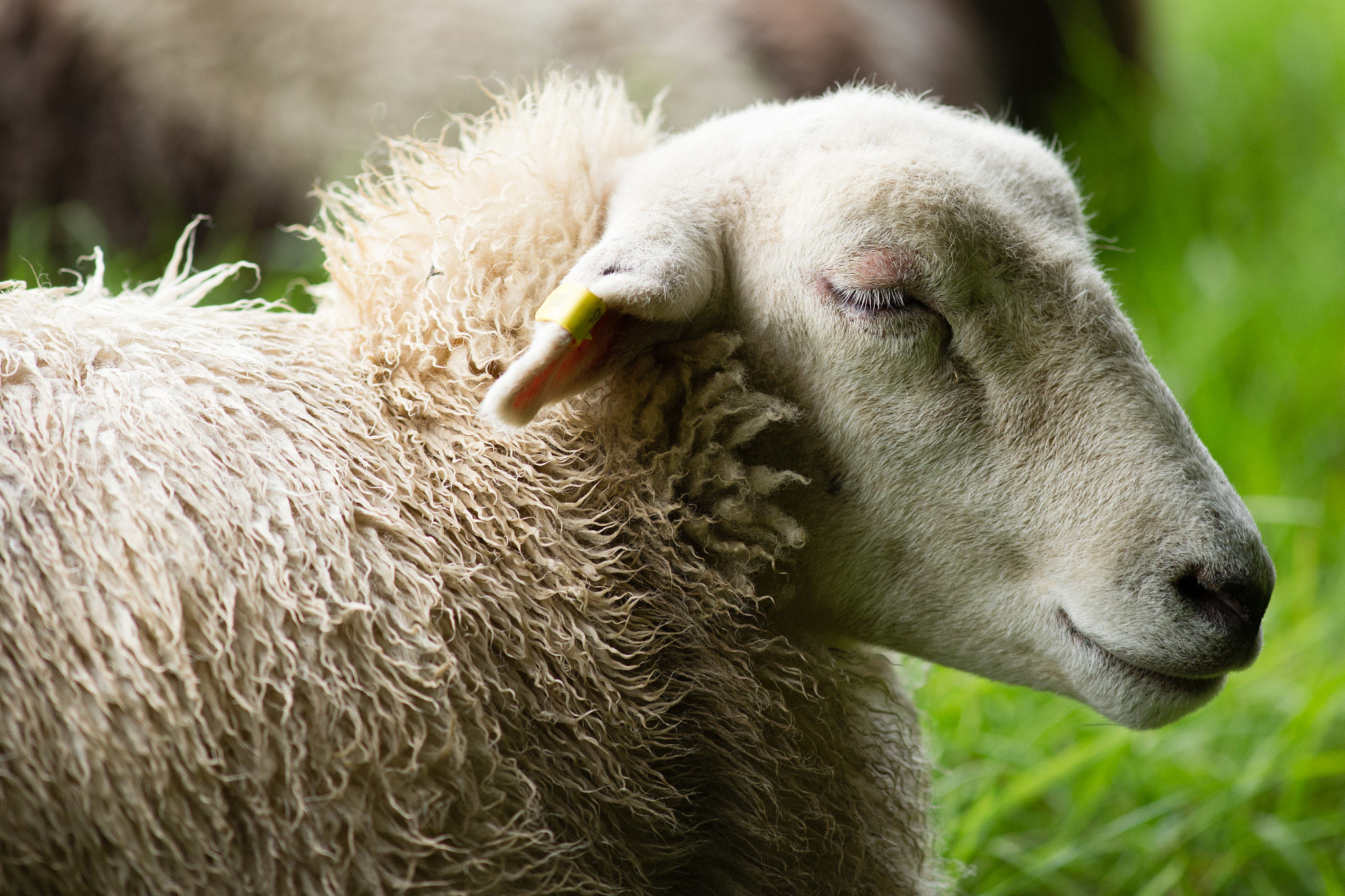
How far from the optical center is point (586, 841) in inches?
59.4

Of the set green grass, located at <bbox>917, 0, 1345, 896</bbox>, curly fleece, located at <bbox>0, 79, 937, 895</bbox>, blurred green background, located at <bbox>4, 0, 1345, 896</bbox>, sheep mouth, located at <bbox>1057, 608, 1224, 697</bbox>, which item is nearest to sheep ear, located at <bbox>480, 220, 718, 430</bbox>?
curly fleece, located at <bbox>0, 79, 937, 895</bbox>

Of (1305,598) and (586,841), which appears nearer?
(586,841)

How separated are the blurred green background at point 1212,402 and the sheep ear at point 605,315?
622mm

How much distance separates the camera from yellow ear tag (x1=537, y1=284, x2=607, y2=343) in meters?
1.45

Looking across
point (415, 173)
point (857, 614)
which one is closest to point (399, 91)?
point (415, 173)

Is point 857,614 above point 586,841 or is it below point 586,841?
above

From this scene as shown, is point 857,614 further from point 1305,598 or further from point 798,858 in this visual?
point 1305,598

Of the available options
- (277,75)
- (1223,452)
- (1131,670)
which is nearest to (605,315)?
(1131,670)

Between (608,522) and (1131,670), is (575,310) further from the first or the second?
(1131,670)

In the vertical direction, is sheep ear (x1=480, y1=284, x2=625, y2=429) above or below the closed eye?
below

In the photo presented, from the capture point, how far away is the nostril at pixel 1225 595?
1.62 meters

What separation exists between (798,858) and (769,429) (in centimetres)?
64

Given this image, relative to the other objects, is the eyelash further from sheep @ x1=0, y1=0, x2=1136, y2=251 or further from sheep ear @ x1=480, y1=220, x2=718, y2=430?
sheep @ x1=0, y1=0, x2=1136, y2=251

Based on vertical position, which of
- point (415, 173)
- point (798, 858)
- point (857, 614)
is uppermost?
point (415, 173)
